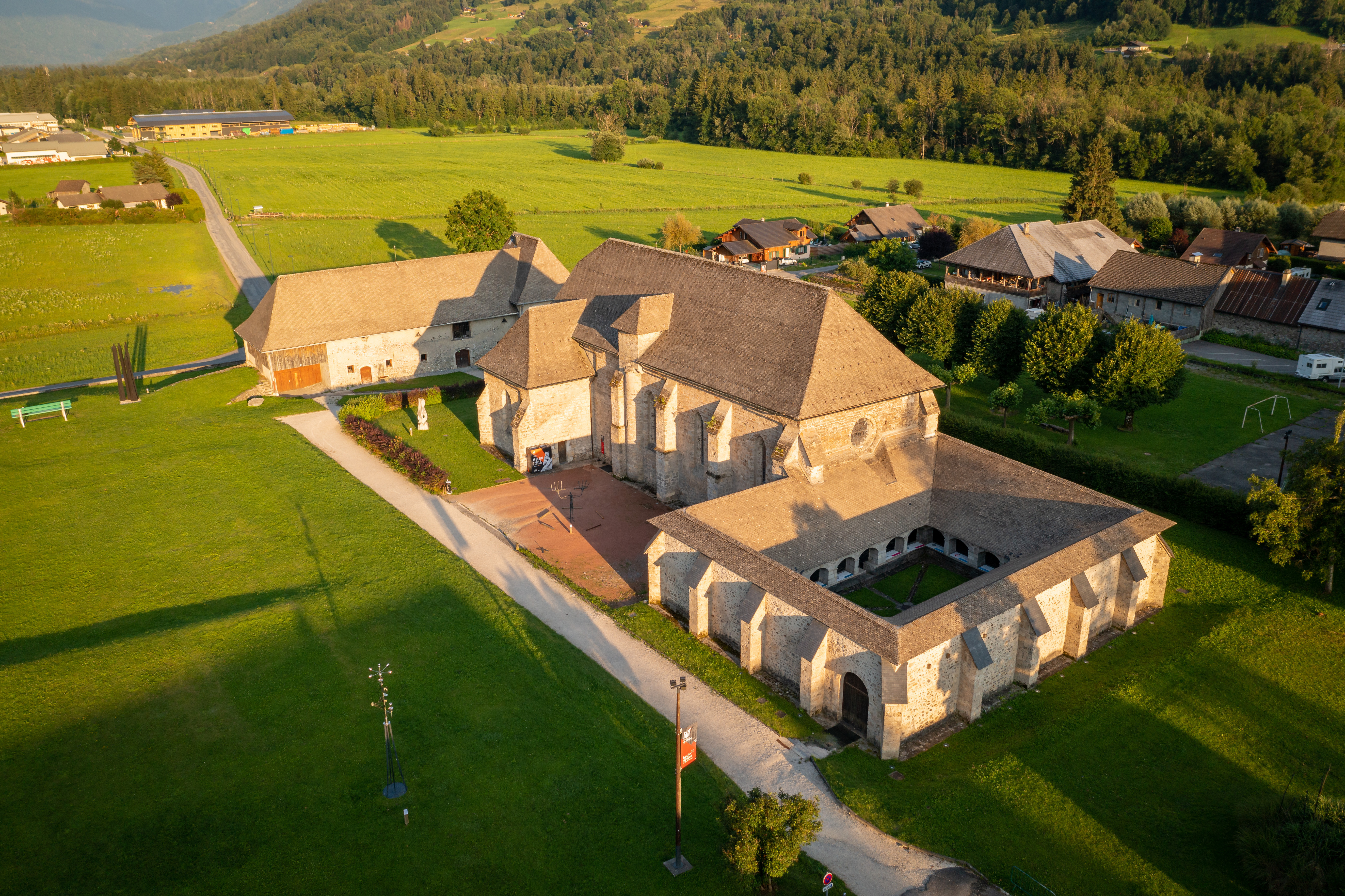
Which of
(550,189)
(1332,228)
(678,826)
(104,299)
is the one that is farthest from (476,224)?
(1332,228)

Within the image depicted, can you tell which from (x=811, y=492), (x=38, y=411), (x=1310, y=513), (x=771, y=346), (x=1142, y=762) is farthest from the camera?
(x=38, y=411)

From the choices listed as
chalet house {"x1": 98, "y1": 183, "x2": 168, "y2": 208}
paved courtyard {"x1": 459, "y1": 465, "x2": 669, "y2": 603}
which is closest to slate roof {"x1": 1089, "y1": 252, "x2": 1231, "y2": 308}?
paved courtyard {"x1": 459, "y1": 465, "x2": 669, "y2": 603}

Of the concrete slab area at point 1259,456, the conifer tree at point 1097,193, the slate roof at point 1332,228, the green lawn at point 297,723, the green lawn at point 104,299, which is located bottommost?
the green lawn at point 297,723

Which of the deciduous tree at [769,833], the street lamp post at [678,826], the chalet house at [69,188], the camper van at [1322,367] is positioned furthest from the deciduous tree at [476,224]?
the deciduous tree at [769,833]

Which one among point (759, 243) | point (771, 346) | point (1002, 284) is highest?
point (771, 346)

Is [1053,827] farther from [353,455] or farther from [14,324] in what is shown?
[14,324]

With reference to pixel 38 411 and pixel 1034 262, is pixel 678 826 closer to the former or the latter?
pixel 38 411

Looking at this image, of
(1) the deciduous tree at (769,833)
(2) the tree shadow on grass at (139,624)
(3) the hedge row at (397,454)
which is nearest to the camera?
(1) the deciduous tree at (769,833)

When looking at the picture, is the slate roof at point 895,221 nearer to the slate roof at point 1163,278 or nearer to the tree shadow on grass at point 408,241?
the slate roof at point 1163,278
